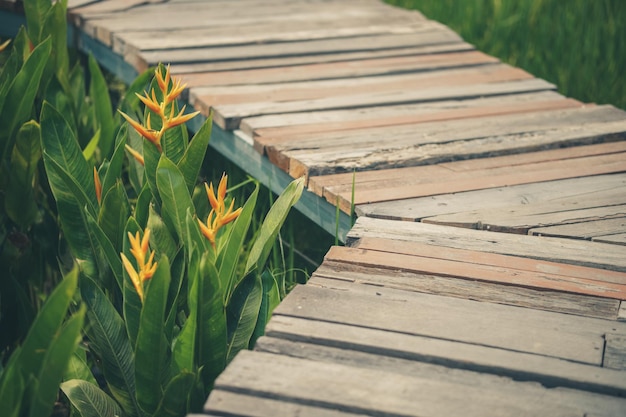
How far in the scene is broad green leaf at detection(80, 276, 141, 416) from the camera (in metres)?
1.89

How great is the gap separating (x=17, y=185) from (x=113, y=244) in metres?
0.50

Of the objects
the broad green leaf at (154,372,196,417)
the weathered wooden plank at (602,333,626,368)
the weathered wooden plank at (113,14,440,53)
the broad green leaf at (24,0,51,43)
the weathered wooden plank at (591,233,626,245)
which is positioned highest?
the broad green leaf at (24,0,51,43)

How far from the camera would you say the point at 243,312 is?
196 cm

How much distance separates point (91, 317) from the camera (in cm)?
190

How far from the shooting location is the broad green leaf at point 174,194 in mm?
1931

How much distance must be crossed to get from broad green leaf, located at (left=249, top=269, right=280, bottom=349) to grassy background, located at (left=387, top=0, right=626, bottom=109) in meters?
2.62

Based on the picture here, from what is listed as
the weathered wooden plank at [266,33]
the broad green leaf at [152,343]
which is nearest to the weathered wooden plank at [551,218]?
the broad green leaf at [152,343]

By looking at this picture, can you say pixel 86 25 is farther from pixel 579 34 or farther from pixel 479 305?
pixel 479 305

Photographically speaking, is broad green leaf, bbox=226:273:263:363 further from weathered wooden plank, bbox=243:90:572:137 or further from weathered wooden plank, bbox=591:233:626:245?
weathered wooden plank, bbox=243:90:572:137

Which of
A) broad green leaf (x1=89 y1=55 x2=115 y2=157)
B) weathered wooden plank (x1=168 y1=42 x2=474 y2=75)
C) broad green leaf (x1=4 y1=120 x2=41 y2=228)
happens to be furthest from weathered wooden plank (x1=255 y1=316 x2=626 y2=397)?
weathered wooden plank (x1=168 y1=42 x2=474 y2=75)

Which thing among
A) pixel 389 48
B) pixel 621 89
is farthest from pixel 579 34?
pixel 389 48

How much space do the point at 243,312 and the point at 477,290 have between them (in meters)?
0.52

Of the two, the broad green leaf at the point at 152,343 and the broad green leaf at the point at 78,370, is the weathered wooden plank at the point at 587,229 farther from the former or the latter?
the broad green leaf at the point at 78,370

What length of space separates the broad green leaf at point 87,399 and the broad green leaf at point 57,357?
31 cm
